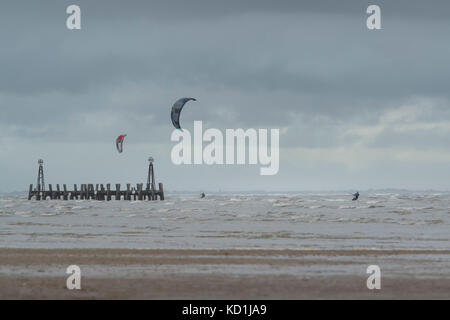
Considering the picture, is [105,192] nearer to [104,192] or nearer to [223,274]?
[104,192]

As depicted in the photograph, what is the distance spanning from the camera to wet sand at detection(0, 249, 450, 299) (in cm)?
1195

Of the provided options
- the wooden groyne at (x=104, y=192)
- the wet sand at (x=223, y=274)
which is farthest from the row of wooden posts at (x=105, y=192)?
the wet sand at (x=223, y=274)

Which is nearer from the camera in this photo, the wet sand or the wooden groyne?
the wet sand

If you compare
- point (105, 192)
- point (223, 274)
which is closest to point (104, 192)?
point (105, 192)

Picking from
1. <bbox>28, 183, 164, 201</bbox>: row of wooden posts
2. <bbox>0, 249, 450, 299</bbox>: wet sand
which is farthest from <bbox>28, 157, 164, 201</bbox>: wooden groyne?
<bbox>0, 249, 450, 299</bbox>: wet sand

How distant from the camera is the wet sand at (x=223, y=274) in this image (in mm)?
11945

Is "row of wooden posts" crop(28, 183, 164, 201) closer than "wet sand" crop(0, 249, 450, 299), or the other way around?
"wet sand" crop(0, 249, 450, 299)

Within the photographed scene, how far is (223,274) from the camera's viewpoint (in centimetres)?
1425

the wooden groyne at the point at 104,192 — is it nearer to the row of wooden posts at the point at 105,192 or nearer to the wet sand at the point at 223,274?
the row of wooden posts at the point at 105,192

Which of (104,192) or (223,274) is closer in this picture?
(223,274)

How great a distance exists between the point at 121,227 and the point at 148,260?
42.1ft

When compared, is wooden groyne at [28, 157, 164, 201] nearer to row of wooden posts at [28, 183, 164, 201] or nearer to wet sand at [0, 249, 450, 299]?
row of wooden posts at [28, 183, 164, 201]
